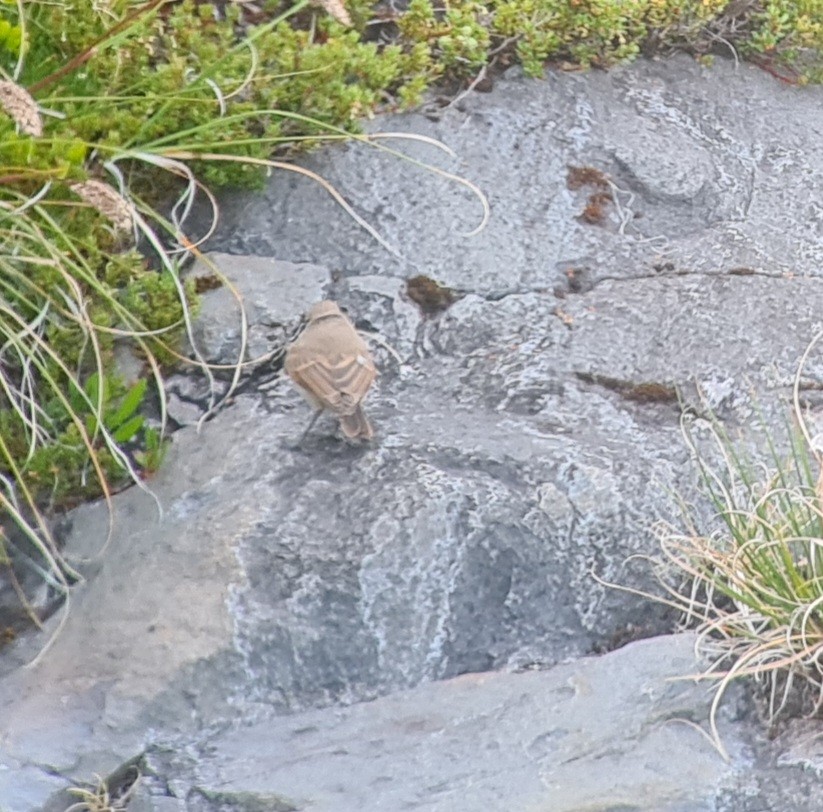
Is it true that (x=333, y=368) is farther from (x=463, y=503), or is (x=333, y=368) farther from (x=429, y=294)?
(x=429, y=294)

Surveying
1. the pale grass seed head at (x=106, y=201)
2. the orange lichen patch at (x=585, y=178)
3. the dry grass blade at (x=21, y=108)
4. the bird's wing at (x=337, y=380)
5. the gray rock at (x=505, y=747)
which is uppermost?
the dry grass blade at (x=21, y=108)

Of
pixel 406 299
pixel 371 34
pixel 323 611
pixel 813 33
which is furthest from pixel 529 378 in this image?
pixel 813 33

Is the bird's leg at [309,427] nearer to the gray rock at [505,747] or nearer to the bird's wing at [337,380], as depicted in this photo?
the bird's wing at [337,380]

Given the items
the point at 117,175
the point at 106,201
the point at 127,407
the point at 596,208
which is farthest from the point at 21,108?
the point at 596,208

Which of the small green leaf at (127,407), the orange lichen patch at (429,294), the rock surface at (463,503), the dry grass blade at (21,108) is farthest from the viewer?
the orange lichen patch at (429,294)

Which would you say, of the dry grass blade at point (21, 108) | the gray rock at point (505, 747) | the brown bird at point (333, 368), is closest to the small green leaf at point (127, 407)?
the brown bird at point (333, 368)

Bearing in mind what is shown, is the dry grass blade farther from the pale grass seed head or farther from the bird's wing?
the bird's wing
